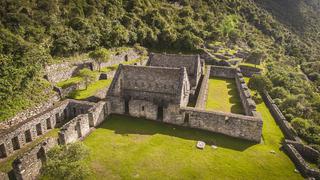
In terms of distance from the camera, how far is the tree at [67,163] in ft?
59.7

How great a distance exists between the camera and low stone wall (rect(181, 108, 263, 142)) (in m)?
28.7

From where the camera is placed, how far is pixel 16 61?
36438 mm

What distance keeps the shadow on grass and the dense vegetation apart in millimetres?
11253

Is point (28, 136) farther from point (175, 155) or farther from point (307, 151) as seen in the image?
point (307, 151)

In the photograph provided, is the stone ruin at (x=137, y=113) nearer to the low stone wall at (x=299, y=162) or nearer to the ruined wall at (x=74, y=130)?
the ruined wall at (x=74, y=130)

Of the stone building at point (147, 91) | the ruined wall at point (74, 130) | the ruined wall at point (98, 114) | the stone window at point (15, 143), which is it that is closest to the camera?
the ruined wall at point (74, 130)

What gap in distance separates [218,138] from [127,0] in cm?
7298

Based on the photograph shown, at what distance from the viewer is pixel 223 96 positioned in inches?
1706

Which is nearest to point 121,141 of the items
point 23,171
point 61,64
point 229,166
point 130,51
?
point 23,171

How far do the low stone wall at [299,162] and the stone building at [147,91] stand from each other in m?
14.4

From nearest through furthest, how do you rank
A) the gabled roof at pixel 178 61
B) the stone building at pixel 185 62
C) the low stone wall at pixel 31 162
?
the low stone wall at pixel 31 162, the stone building at pixel 185 62, the gabled roof at pixel 178 61

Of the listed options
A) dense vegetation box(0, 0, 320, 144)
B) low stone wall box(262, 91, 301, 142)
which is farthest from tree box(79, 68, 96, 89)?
low stone wall box(262, 91, 301, 142)

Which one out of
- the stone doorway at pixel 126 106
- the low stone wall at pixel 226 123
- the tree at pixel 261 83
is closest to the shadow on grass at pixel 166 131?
the low stone wall at pixel 226 123

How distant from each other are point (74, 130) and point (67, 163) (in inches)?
358
